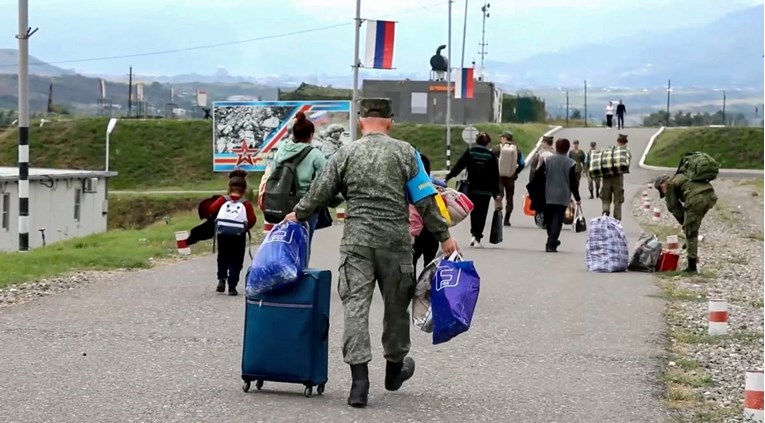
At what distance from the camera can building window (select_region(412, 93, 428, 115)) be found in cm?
7756

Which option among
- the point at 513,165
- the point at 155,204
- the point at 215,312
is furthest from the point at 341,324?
the point at 155,204

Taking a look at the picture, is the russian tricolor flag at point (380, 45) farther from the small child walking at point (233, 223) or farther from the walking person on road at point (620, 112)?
the walking person on road at point (620, 112)

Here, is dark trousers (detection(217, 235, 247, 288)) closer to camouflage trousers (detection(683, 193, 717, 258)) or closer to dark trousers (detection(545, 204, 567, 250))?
camouflage trousers (detection(683, 193, 717, 258))

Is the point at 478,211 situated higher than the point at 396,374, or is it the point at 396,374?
the point at 478,211

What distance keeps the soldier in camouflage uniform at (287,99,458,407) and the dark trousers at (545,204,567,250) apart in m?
12.0

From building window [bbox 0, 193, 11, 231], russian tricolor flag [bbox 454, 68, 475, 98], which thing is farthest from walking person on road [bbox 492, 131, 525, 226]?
russian tricolor flag [bbox 454, 68, 475, 98]

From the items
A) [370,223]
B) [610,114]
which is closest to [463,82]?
[610,114]

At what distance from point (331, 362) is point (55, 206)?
34.8 m

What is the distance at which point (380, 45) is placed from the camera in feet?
126

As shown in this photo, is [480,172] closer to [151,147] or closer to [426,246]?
[426,246]

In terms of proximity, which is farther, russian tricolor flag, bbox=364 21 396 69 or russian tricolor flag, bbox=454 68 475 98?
russian tricolor flag, bbox=454 68 475 98

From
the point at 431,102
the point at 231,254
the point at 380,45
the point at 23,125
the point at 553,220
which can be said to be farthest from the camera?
the point at 431,102

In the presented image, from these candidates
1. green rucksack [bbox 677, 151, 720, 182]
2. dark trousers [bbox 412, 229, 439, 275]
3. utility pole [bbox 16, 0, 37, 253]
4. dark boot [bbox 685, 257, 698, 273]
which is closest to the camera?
dark trousers [bbox 412, 229, 439, 275]

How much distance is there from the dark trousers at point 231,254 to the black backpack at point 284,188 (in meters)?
3.20
